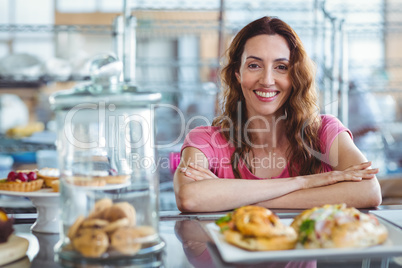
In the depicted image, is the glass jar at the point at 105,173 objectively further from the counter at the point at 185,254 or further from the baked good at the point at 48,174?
the baked good at the point at 48,174

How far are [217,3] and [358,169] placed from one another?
1.56 m

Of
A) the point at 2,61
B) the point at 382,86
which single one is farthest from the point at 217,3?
the point at 2,61

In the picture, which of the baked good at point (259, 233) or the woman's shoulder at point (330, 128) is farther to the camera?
the woman's shoulder at point (330, 128)

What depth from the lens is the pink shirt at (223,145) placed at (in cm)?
134

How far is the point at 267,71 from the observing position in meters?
1.31

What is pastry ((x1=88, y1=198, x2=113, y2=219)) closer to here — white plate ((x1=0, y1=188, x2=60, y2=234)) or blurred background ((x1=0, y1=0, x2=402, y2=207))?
white plate ((x1=0, y1=188, x2=60, y2=234))

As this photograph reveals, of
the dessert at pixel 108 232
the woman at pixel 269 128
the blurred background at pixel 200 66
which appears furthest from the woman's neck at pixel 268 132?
the dessert at pixel 108 232

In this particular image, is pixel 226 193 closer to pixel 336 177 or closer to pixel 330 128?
pixel 336 177

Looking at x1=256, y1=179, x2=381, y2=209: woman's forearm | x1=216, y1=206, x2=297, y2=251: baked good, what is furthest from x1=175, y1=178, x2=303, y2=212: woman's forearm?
x1=216, y1=206, x2=297, y2=251: baked good

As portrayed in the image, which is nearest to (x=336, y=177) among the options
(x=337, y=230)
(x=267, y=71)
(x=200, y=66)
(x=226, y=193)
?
(x=226, y=193)

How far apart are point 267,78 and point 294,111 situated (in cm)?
16

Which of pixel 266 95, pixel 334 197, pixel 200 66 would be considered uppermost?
pixel 200 66

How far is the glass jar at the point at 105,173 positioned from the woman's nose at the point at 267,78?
652 millimetres

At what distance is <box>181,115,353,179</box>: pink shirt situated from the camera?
52.9 inches
